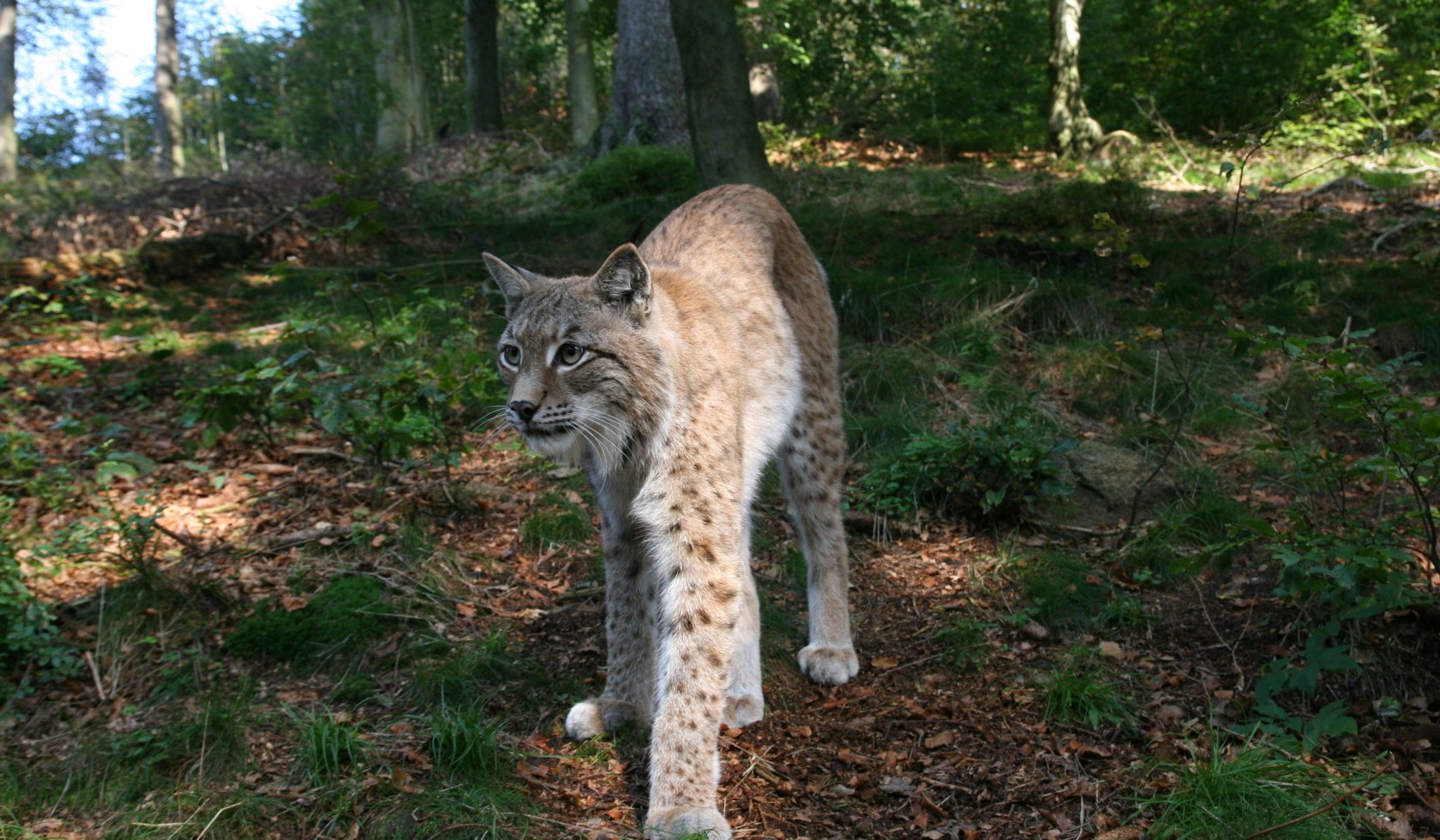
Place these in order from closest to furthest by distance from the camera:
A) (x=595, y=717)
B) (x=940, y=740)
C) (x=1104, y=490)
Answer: (x=940, y=740), (x=595, y=717), (x=1104, y=490)

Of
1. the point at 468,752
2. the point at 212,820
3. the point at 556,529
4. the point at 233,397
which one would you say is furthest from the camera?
the point at 556,529

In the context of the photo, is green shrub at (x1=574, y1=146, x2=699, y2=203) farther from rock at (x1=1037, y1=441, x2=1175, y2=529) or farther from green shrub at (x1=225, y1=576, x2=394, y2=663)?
green shrub at (x1=225, y1=576, x2=394, y2=663)

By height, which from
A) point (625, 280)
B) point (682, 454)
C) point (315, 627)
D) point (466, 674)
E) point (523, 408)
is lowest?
point (466, 674)

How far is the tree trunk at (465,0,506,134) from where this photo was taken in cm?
1730

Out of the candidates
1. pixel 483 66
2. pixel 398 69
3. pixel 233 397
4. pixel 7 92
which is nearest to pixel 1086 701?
pixel 233 397

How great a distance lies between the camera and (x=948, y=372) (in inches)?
273

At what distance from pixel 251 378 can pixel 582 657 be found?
224cm

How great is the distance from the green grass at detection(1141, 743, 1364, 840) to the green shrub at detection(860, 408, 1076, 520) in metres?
2.14

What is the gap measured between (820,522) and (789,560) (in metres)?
0.76

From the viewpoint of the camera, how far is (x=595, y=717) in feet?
13.0

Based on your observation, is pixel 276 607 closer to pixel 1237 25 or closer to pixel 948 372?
pixel 948 372

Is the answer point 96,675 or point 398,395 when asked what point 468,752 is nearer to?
point 96,675

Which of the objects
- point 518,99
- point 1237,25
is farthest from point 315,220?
point 518,99

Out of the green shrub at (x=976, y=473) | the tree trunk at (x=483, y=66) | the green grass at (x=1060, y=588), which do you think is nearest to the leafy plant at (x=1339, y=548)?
the green grass at (x=1060, y=588)
